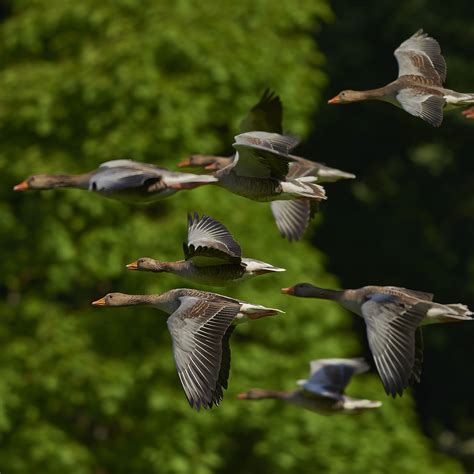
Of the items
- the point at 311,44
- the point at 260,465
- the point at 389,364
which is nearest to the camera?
the point at 389,364

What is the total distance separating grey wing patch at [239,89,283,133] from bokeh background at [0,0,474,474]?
4.59 metres

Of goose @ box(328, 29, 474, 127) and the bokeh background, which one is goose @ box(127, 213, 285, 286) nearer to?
goose @ box(328, 29, 474, 127)

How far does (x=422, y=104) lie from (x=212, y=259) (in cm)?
165

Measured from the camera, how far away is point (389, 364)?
7691 millimetres

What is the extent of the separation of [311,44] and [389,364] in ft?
36.1

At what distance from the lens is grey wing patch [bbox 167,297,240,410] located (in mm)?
7562

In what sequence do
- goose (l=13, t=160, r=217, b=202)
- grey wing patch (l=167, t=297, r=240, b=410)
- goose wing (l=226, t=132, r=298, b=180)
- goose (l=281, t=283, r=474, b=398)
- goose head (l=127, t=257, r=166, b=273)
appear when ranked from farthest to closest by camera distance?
goose (l=13, t=160, r=217, b=202) < goose head (l=127, t=257, r=166, b=273) < goose wing (l=226, t=132, r=298, b=180) < goose (l=281, t=283, r=474, b=398) < grey wing patch (l=167, t=297, r=240, b=410)

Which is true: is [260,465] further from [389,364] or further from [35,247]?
[389,364]

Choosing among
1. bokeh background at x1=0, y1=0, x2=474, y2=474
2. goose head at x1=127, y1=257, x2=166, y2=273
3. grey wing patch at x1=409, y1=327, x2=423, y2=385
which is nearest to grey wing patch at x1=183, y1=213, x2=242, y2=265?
goose head at x1=127, y1=257, x2=166, y2=273

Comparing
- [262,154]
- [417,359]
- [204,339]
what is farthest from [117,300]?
[417,359]

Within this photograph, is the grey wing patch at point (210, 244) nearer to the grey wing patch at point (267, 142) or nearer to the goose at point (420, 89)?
the grey wing patch at point (267, 142)

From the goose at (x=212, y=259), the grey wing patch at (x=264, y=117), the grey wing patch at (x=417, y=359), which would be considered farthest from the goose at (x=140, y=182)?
the grey wing patch at (x=417, y=359)

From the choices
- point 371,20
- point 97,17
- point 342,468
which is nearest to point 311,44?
point 97,17

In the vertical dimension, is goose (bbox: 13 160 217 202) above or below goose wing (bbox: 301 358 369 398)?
above
